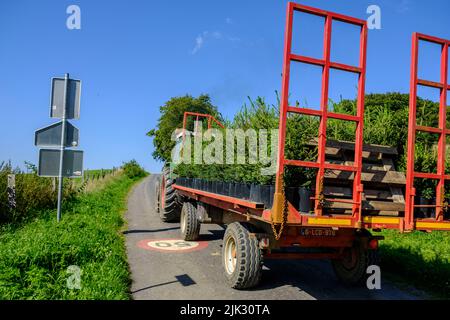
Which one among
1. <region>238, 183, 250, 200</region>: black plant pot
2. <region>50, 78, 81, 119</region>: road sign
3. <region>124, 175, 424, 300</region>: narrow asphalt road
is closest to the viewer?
<region>238, 183, 250, 200</region>: black plant pot

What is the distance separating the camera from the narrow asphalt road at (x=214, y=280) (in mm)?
4578

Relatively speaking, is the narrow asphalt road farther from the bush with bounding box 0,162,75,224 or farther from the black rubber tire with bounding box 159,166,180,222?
the bush with bounding box 0,162,75,224

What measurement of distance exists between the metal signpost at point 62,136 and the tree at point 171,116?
32339mm

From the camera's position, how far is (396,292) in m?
4.98

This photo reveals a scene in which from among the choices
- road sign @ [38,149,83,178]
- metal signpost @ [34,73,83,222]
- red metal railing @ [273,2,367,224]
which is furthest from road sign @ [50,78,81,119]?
red metal railing @ [273,2,367,224]

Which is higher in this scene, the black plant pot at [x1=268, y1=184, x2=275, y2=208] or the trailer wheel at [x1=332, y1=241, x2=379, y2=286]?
the black plant pot at [x1=268, y1=184, x2=275, y2=208]

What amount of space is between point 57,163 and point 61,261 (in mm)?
2516

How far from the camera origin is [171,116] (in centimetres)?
4119

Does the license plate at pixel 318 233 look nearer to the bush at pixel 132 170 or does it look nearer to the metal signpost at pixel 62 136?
the metal signpost at pixel 62 136

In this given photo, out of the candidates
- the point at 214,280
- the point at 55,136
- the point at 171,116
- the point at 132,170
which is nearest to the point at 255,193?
the point at 214,280

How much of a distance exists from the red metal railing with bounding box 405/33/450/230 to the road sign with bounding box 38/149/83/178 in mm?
5987

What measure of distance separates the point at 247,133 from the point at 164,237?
161 inches

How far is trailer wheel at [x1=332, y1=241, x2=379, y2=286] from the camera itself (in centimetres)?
482
